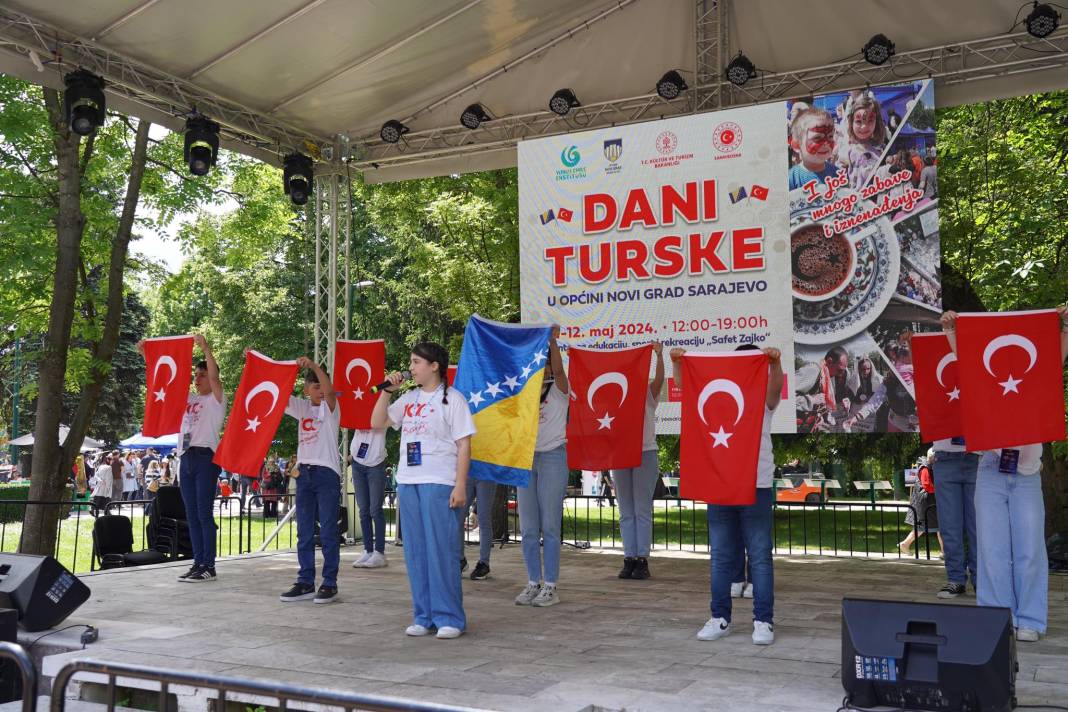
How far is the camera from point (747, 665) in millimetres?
5383

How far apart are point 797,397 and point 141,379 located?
1532 inches

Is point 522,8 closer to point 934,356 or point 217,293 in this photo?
point 934,356

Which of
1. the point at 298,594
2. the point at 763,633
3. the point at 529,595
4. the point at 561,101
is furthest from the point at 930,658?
the point at 561,101

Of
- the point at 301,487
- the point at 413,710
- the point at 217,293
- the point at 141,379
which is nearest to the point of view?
the point at 413,710

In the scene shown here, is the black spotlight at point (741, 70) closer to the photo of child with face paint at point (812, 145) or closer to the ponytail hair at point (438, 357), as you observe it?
the photo of child with face paint at point (812, 145)

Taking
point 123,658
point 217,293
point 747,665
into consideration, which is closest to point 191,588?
point 123,658

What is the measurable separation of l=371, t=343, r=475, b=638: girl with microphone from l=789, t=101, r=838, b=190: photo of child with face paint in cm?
529

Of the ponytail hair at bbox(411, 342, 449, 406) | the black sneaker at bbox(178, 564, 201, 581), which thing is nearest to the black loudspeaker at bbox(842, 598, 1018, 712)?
the ponytail hair at bbox(411, 342, 449, 406)

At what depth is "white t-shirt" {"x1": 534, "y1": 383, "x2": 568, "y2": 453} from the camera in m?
7.57

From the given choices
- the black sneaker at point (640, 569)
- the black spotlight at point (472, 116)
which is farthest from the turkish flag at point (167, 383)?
the black sneaker at point (640, 569)

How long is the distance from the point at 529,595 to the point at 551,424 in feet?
4.48

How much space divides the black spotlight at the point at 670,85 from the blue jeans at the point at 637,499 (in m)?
4.09

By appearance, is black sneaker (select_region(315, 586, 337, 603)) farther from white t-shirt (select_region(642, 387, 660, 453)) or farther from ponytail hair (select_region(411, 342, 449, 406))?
white t-shirt (select_region(642, 387, 660, 453))

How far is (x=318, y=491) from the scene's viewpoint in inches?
312
